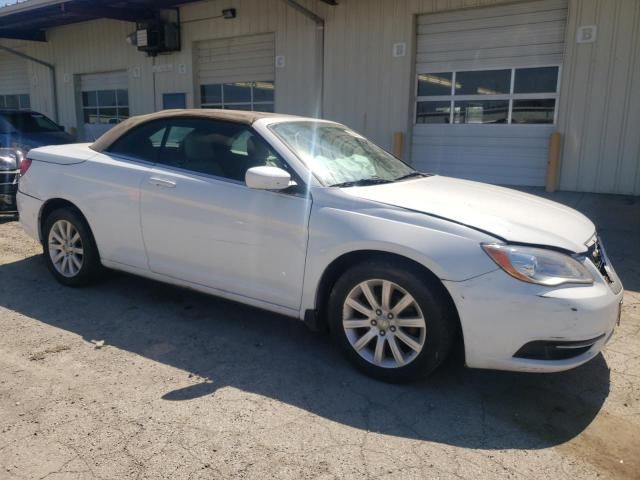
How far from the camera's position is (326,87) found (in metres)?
11.8

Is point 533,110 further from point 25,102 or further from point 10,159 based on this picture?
point 25,102

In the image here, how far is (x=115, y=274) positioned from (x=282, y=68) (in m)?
8.68

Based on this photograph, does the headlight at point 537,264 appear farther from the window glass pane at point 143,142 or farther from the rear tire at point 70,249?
the rear tire at point 70,249

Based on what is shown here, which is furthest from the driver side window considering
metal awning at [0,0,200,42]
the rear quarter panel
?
metal awning at [0,0,200,42]

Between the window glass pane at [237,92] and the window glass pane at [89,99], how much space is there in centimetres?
578

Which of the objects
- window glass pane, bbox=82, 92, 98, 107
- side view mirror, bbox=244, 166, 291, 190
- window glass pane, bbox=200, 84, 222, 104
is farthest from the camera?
window glass pane, bbox=82, 92, 98, 107

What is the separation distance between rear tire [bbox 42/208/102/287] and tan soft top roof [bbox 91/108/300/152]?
2.12ft

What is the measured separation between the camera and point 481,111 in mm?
10133

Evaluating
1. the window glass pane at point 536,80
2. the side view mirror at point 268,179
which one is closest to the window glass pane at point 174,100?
the window glass pane at point 536,80

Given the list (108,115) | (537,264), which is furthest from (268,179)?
(108,115)

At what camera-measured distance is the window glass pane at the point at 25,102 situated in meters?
19.5

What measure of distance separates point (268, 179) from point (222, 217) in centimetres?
53

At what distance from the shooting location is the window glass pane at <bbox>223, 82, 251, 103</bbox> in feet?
44.6

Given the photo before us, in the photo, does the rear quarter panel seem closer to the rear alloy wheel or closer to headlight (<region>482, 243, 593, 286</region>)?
the rear alloy wheel
